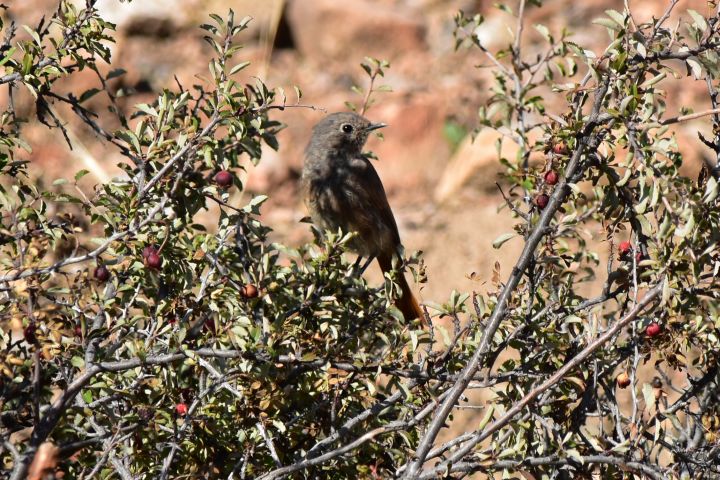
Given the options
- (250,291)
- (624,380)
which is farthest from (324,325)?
(624,380)

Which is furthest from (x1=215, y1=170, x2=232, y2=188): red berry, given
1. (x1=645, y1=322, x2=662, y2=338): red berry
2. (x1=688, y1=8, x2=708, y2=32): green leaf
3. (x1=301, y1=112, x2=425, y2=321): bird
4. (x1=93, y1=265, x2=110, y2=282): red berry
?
(x1=301, y1=112, x2=425, y2=321): bird

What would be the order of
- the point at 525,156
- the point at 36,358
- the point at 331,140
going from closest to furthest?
the point at 36,358 → the point at 525,156 → the point at 331,140

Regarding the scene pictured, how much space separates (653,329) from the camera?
8.74 ft

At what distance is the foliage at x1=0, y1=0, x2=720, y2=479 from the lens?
2461 mm

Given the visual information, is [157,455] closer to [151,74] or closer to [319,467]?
[319,467]

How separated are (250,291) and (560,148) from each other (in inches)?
39.0

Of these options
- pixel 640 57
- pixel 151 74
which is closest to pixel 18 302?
pixel 640 57

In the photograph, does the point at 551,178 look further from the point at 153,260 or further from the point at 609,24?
the point at 153,260

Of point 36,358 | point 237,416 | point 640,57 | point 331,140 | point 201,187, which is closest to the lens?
point 36,358

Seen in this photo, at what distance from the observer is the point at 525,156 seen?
3.57 meters

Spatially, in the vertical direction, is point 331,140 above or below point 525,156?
above

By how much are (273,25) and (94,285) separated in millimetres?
6956

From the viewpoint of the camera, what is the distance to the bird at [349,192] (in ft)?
15.9

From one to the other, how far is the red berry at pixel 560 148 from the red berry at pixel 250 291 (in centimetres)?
96
